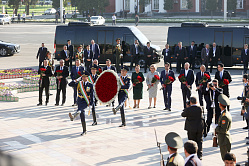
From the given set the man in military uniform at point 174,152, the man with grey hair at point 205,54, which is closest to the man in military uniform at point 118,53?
A: the man with grey hair at point 205,54

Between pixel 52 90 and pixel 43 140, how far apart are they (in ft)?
29.2

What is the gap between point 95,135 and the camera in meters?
13.6

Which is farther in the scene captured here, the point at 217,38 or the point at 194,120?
the point at 217,38

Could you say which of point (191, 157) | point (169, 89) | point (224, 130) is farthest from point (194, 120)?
point (169, 89)

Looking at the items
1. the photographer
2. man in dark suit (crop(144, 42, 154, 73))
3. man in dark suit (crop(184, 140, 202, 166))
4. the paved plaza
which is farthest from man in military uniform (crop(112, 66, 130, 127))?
man in dark suit (crop(144, 42, 154, 73))

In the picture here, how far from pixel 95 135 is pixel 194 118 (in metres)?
3.77

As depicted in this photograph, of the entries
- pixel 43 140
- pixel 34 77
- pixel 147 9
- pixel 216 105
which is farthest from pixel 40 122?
pixel 147 9

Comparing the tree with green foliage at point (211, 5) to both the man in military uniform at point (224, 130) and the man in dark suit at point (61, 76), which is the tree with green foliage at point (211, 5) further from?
the man in military uniform at point (224, 130)

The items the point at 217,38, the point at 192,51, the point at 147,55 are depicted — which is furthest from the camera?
the point at 217,38

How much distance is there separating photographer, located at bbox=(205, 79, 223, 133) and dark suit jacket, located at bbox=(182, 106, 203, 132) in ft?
8.98

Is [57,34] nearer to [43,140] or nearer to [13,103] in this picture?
[13,103]

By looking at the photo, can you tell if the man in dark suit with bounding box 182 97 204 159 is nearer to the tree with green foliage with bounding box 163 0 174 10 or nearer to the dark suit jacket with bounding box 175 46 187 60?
the dark suit jacket with bounding box 175 46 187 60

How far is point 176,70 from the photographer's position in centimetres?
2819

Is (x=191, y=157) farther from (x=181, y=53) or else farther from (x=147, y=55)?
(x=147, y=55)
